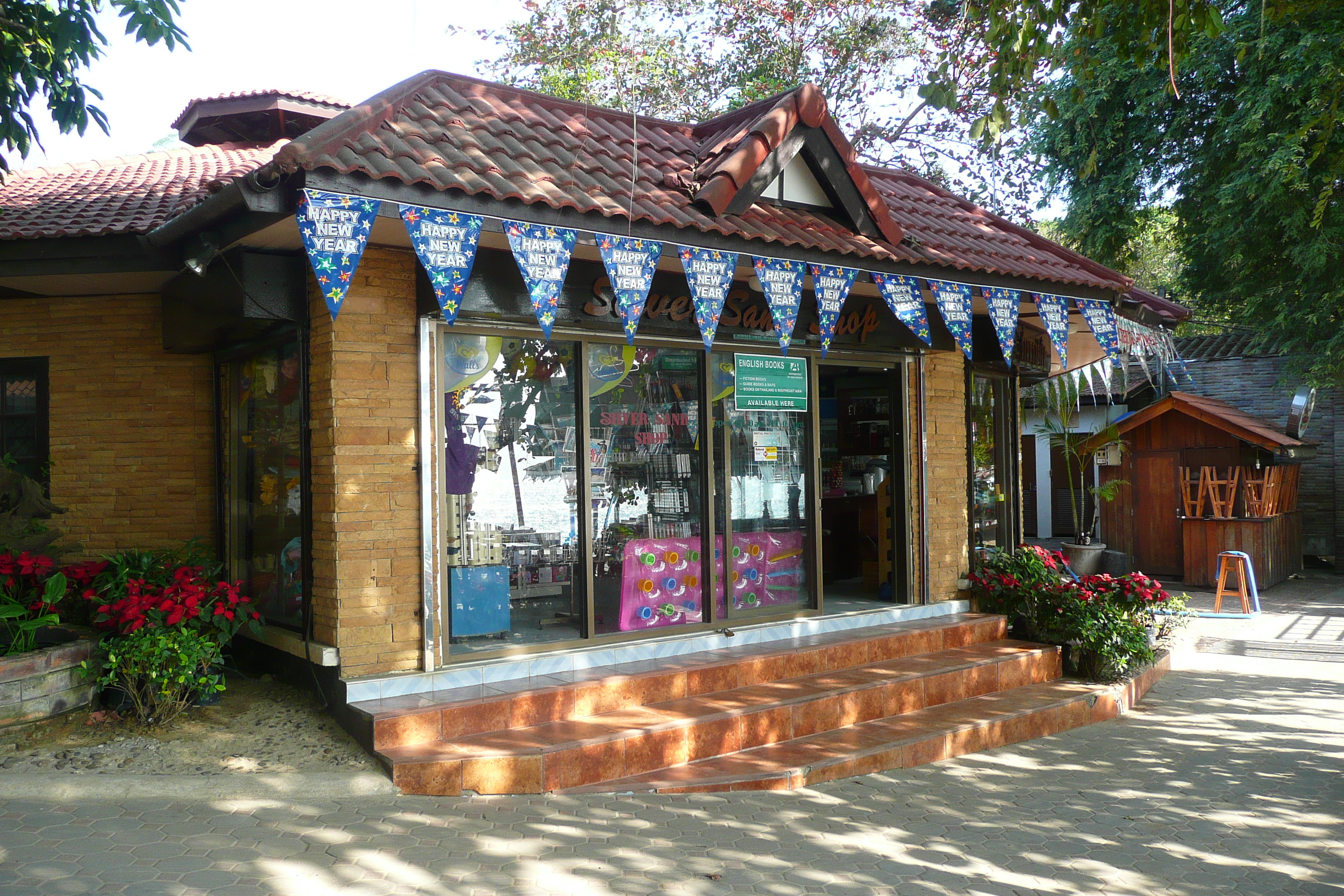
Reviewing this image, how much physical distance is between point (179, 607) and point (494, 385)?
2451 millimetres

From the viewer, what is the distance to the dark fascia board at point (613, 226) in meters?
5.02

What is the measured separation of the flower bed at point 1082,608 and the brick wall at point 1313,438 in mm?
9579

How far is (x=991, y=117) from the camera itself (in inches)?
270

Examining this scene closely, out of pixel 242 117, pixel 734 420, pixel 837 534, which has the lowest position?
pixel 837 534

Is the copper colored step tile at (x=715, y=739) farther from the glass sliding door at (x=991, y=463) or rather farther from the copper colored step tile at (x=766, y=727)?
the glass sliding door at (x=991, y=463)

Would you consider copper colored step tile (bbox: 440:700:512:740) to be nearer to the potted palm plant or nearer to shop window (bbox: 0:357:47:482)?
shop window (bbox: 0:357:47:482)

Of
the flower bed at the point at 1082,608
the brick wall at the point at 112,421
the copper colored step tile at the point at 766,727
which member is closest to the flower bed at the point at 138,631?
the brick wall at the point at 112,421

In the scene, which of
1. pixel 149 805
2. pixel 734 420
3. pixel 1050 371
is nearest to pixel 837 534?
pixel 734 420

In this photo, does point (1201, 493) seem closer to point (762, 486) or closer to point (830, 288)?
point (762, 486)

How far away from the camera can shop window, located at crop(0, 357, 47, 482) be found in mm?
7793

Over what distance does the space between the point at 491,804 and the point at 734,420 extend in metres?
3.99

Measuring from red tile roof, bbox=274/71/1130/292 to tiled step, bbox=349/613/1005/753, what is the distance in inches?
119

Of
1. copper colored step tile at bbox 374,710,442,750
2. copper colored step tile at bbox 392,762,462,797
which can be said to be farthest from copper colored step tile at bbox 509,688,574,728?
copper colored step tile at bbox 392,762,462,797

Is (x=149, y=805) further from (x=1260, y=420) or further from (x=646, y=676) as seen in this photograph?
(x=1260, y=420)
